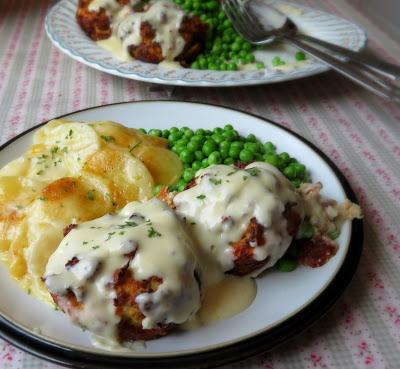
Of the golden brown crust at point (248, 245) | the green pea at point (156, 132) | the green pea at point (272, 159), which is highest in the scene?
the golden brown crust at point (248, 245)

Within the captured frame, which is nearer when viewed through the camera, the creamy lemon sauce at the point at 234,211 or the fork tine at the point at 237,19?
the creamy lemon sauce at the point at 234,211

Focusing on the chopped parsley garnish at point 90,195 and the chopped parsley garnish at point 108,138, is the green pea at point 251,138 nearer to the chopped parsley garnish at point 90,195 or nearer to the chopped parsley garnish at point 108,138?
the chopped parsley garnish at point 108,138

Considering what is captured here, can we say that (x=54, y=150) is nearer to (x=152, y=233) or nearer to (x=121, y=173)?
(x=121, y=173)

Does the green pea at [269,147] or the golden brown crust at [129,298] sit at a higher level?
the golden brown crust at [129,298]

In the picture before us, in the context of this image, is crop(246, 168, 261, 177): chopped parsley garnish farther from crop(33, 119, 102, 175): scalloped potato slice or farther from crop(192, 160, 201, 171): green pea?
crop(33, 119, 102, 175): scalloped potato slice

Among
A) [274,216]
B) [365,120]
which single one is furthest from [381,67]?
[274,216]

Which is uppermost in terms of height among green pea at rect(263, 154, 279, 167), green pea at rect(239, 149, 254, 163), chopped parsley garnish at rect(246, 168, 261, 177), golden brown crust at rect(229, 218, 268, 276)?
chopped parsley garnish at rect(246, 168, 261, 177)

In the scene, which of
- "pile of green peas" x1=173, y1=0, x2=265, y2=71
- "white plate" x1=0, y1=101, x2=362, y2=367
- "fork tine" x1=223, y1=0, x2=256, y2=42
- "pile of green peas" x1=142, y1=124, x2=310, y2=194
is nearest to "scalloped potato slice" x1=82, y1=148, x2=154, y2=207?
"pile of green peas" x1=142, y1=124, x2=310, y2=194

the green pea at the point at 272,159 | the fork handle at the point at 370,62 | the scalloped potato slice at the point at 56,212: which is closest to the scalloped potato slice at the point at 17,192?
the scalloped potato slice at the point at 56,212
